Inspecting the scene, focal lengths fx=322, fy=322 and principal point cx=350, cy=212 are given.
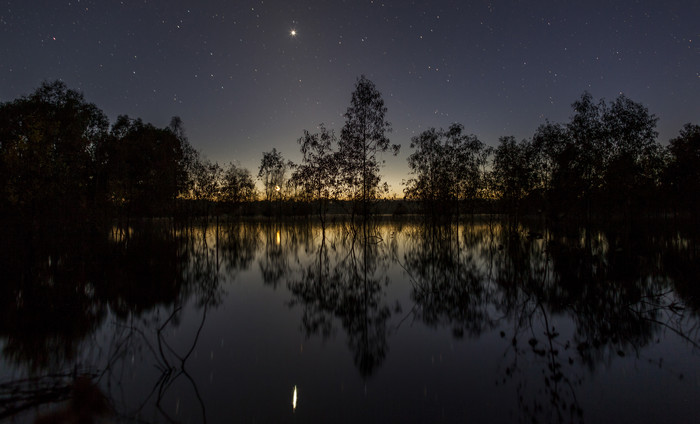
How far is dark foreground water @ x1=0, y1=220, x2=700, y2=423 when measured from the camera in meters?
4.68

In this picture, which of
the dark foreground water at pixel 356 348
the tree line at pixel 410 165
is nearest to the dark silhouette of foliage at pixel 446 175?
the tree line at pixel 410 165

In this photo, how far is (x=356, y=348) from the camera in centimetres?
704

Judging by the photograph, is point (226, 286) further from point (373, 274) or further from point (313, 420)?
Result: point (313, 420)

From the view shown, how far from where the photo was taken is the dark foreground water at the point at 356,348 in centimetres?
468

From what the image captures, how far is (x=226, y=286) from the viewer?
44.5 ft

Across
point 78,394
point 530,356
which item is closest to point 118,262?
point 78,394

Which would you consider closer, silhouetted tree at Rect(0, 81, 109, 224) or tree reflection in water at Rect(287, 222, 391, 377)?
tree reflection in water at Rect(287, 222, 391, 377)

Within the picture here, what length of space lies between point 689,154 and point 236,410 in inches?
2726

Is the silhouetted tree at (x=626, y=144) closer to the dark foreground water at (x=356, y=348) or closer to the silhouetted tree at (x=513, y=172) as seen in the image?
the silhouetted tree at (x=513, y=172)

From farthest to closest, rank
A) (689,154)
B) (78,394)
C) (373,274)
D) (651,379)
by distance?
(689,154), (373,274), (651,379), (78,394)

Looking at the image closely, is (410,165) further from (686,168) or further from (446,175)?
(686,168)

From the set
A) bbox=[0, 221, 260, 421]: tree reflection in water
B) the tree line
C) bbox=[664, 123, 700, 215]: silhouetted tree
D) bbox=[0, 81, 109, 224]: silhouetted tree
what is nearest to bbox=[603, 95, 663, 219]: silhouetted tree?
the tree line

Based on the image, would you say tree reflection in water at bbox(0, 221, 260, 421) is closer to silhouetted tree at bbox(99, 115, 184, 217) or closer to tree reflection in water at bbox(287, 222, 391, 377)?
tree reflection in water at bbox(287, 222, 391, 377)

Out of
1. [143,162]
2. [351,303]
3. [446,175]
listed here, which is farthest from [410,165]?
[143,162]
